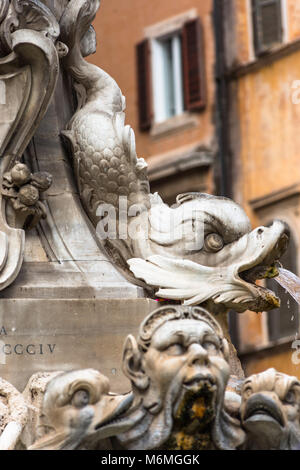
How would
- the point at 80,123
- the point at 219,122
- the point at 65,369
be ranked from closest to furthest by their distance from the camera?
the point at 65,369 < the point at 80,123 < the point at 219,122

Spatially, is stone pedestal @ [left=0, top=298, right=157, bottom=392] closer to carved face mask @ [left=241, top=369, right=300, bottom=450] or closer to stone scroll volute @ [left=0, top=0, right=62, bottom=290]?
stone scroll volute @ [left=0, top=0, right=62, bottom=290]

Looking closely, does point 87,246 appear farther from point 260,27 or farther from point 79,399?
point 260,27

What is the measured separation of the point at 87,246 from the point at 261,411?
6.57 ft

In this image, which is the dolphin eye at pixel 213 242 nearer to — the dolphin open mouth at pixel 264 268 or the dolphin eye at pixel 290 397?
the dolphin open mouth at pixel 264 268

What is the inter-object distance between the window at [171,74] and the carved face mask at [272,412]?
994 inches

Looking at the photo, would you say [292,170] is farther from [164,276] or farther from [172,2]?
[164,276]

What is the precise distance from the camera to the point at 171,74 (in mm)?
37969

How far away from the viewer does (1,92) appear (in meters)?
12.8

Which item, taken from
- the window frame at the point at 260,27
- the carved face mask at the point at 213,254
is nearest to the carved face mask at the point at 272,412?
the carved face mask at the point at 213,254

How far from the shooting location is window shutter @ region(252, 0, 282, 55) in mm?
35406

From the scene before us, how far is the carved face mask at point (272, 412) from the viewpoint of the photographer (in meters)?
11.2

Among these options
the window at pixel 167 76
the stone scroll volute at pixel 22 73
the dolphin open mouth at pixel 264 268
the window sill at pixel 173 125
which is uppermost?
the window at pixel 167 76
